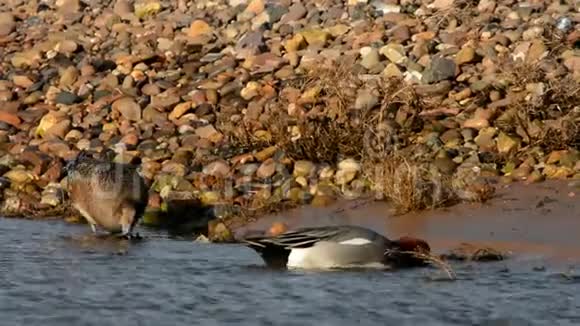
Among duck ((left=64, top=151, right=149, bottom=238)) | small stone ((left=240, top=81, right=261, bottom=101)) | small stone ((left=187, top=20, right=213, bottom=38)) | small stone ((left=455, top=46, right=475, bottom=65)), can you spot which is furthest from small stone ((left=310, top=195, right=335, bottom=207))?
small stone ((left=187, top=20, right=213, bottom=38))

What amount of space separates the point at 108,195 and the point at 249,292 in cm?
297

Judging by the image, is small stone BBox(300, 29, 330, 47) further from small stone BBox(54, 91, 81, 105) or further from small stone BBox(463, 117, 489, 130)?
small stone BBox(463, 117, 489, 130)

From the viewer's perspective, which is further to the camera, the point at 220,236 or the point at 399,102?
the point at 399,102

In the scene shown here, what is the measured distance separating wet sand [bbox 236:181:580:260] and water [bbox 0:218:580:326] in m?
0.42

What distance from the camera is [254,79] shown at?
43.1ft

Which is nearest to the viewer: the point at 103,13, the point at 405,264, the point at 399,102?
the point at 405,264

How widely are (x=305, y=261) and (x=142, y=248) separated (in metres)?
1.63

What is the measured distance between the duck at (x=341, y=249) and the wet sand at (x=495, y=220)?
539 mm

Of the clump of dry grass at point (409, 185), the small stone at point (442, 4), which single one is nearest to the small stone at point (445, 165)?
the clump of dry grass at point (409, 185)

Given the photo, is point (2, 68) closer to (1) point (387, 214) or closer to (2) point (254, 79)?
(2) point (254, 79)

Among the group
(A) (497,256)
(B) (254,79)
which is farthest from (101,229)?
(A) (497,256)

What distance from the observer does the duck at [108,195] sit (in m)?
10.8

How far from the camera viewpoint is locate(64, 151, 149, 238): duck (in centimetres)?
1075

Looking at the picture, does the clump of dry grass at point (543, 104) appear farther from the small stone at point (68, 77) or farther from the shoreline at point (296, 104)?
the small stone at point (68, 77)
